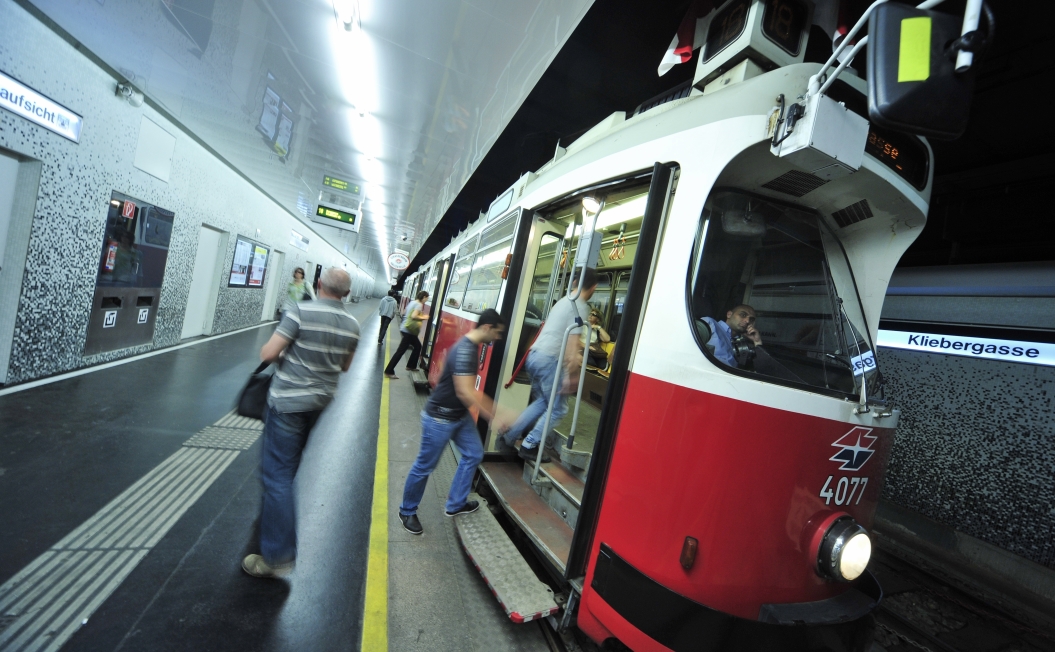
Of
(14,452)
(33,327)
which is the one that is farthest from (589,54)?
(33,327)

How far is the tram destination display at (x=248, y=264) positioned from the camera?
34.0ft

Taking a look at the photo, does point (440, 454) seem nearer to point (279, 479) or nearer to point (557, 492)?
point (557, 492)

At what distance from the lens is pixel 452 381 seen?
2.93 m

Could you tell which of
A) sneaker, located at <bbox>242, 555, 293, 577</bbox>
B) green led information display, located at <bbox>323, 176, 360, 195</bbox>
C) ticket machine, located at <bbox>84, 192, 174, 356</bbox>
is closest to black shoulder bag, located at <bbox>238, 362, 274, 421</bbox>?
sneaker, located at <bbox>242, 555, 293, 577</bbox>

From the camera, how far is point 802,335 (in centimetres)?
226

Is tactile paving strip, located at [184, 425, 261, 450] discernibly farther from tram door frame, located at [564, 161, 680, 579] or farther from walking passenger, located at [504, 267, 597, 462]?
tram door frame, located at [564, 161, 680, 579]

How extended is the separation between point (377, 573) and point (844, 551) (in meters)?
2.46

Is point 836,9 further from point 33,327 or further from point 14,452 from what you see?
point 33,327

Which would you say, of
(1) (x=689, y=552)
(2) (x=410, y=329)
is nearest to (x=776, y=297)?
(1) (x=689, y=552)

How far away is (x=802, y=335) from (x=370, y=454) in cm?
402

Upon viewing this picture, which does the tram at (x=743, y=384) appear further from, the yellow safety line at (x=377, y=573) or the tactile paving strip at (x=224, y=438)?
the tactile paving strip at (x=224, y=438)

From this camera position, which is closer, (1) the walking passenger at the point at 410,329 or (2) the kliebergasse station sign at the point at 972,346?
(2) the kliebergasse station sign at the point at 972,346

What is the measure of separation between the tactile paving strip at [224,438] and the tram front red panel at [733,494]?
3.96 m

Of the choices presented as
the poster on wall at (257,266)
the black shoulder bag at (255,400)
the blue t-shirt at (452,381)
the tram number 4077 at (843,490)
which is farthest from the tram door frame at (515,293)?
the poster on wall at (257,266)
